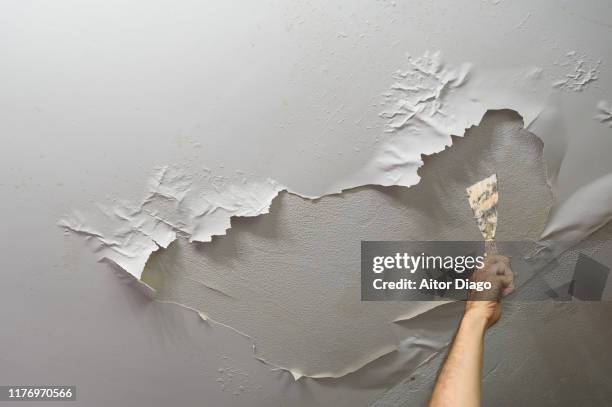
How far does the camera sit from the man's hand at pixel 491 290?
109cm

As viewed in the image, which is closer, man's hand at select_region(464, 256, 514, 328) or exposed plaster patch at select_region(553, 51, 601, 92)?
exposed plaster patch at select_region(553, 51, 601, 92)

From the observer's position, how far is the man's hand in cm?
109

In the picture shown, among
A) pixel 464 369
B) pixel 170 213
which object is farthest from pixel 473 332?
pixel 170 213

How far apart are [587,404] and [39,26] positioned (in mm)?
1556

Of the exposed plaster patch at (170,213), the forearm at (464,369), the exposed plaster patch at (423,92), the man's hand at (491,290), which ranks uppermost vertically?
the exposed plaster patch at (423,92)

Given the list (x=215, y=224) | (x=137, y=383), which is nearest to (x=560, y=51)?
(x=215, y=224)

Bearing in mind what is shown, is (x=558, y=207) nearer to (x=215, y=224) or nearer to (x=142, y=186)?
(x=215, y=224)

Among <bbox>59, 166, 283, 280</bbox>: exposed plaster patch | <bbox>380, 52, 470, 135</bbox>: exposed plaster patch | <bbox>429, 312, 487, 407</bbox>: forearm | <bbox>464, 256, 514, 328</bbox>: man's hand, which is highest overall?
<bbox>380, 52, 470, 135</bbox>: exposed plaster patch

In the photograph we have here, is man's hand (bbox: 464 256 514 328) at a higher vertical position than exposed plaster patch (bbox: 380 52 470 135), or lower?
lower

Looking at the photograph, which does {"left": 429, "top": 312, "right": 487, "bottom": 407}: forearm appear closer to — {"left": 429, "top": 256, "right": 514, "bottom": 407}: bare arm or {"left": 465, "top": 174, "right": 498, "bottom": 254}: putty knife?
{"left": 429, "top": 256, "right": 514, "bottom": 407}: bare arm

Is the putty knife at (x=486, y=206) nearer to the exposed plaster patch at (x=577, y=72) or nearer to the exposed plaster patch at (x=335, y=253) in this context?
the exposed plaster patch at (x=335, y=253)

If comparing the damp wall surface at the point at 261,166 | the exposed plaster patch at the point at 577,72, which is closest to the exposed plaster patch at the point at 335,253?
the damp wall surface at the point at 261,166

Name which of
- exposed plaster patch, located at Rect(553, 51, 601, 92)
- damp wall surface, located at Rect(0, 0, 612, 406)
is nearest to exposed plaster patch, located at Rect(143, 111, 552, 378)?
damp wall surface, located at Rect(0, 0, 612, 406)

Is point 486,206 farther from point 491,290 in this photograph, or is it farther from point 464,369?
point 464,369
